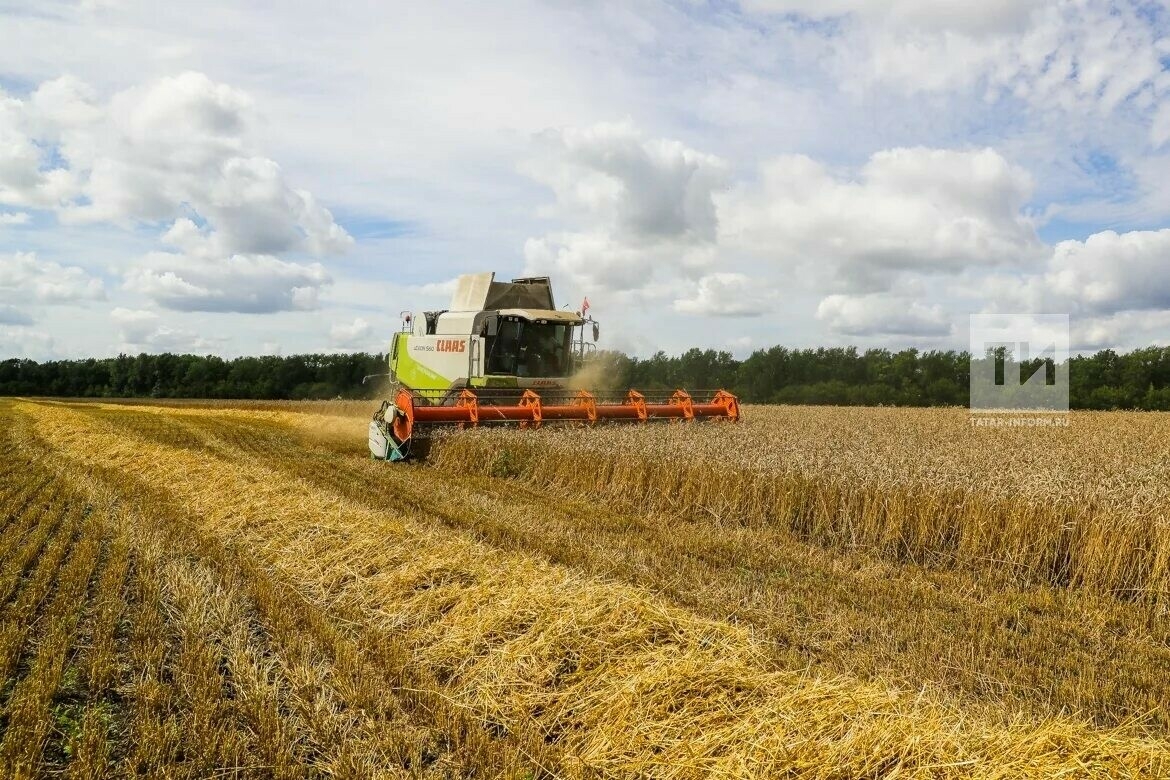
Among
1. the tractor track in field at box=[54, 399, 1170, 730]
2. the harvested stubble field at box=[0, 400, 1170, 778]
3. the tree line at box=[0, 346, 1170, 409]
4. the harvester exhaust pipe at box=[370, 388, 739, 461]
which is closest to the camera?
the harvested stubble field at box=[0, 400, 1170, 778]

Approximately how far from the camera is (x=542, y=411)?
1176cm

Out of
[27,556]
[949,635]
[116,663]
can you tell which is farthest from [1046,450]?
[27,556]

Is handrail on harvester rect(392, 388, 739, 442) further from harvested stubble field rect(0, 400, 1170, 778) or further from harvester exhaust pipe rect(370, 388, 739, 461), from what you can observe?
harvested stubble field rect(0, 400, 1170, 778)

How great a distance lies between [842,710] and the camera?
3.04 meters

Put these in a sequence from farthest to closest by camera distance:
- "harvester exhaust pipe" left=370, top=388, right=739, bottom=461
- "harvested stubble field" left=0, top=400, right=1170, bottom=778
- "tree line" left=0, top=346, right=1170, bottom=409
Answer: "tree line" left=0, top=346, right=1170, bottom=409, "harvester exhaust pipe" left=370, top=388, right=739, bottom=461, "harvested stubble field" left=0, top=400, right=1170, bottom=778

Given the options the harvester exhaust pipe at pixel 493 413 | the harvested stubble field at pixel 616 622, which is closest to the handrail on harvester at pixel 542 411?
the harvester exhaust pipe at pixel 493 413

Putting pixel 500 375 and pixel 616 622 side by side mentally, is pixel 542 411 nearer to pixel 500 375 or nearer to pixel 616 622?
pixel 500 375

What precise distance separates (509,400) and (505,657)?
8.94 m

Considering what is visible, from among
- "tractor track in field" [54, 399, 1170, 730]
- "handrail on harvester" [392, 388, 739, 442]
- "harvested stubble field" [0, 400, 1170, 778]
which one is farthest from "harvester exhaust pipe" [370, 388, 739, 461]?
"tractor track in field" [54, 399, 1170, 730]

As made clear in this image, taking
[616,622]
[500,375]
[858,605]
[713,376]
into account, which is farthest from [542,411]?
[713,376]

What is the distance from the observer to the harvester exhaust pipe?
36.8ft

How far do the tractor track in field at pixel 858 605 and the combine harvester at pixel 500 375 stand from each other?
10.6 feet

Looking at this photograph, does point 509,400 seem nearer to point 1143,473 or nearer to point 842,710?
point 1143,473

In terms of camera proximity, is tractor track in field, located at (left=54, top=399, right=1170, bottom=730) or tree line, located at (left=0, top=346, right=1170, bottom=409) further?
tree line, located at (left=0, top=346, right=1170, bottom=409)
